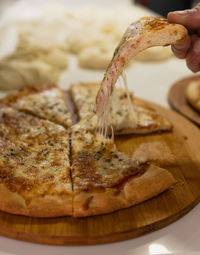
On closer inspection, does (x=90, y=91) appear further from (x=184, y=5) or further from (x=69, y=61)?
(x=184, y=5)

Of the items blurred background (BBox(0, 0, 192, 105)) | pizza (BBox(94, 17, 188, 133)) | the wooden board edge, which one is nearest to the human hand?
pizza (BBox(94, 17, 188, 133))

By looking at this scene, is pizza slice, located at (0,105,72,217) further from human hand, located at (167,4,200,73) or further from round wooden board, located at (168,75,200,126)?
round wooden board, located at (168,75,200,126)

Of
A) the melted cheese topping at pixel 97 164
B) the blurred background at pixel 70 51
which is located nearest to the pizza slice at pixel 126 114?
the melted cheese topping at pixel 97 164

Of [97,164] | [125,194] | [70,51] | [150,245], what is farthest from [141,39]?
[70,51]

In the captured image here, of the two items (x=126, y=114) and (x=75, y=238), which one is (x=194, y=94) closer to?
(x=126, y=114)

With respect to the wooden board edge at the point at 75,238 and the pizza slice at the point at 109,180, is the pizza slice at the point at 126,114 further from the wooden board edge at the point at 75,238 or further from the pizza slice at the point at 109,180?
the wooden board edge at the point at 75,238

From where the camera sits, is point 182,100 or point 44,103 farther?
point 182,100

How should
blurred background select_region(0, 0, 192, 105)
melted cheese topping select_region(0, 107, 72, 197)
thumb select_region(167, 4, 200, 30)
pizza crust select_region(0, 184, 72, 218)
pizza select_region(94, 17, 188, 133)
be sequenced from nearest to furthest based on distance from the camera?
1. pizza crust select_region(0, 184, 72, 218)
2. melted cheese topping select_region(0, 107, 72, 197)
3. pizza select_region(94, 17, 188, 133)
4. thumb select_region(167, 4, 200, 30)
5. blurred background select_region(0, 0, 192, 105)
